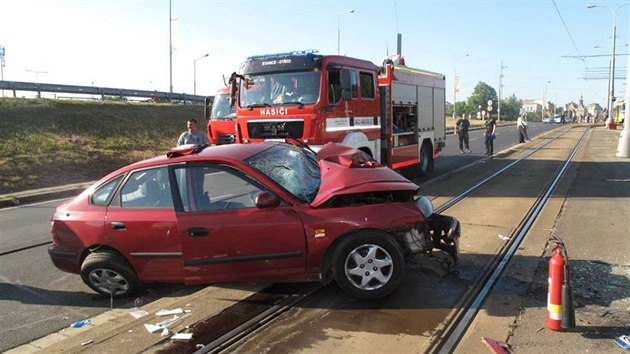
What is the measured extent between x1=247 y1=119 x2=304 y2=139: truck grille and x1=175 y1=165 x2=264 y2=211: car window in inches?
203

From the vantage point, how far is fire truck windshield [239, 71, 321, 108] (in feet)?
33.7

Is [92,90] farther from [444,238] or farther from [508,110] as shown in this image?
[508,110]

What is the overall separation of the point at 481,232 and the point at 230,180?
4.05m

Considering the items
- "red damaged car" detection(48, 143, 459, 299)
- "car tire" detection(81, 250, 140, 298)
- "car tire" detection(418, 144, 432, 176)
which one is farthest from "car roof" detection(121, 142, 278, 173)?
"car tire" detection(418, 144, 432, 176)

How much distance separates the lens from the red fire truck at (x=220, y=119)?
15.6 m

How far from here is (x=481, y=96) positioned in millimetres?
160500

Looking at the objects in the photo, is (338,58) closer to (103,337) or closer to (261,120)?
(261,120)

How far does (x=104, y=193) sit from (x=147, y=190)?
0.53 m

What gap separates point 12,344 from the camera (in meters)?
4.39

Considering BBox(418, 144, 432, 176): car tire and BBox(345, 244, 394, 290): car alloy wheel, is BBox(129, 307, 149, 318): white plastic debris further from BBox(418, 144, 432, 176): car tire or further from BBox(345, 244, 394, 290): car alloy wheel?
BBox(418, 144, 432, 176): car tire

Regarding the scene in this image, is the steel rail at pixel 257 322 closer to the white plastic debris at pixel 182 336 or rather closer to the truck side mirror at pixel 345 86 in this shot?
the white plastic debris at pixel 182 336

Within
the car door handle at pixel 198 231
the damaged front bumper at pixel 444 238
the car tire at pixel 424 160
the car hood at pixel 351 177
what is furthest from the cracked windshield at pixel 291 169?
the car tire at pixel 424 160

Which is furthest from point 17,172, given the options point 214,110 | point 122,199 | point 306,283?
point 306,283

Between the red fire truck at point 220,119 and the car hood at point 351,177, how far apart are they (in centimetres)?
991
